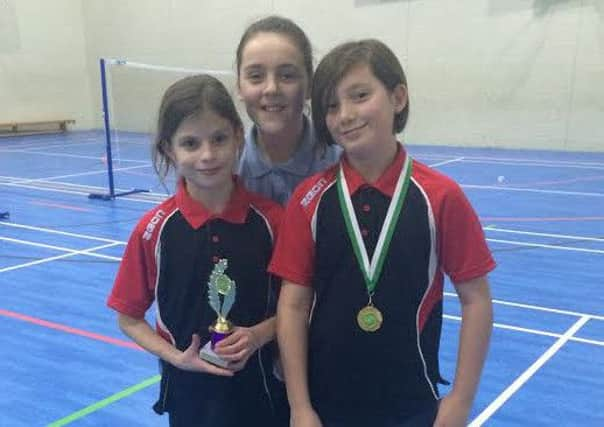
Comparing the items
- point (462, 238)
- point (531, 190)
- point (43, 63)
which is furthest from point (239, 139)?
point (43, 63)

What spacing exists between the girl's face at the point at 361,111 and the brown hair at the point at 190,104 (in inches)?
12.5

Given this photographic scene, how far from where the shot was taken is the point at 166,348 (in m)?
1.75

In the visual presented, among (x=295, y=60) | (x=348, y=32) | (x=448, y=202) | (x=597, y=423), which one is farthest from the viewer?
(x=348, y=32)

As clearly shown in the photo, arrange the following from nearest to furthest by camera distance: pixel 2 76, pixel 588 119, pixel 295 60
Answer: pixel 295 60, pixel 588 119, pixel 2 76

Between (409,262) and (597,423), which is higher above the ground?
(409,262)

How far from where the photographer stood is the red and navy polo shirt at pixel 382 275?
5.15 feet

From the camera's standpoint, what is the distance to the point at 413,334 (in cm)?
162

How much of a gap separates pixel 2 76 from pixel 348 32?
29.7ft

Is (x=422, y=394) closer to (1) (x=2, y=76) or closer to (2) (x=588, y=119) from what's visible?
(2) (x=588, y=119)

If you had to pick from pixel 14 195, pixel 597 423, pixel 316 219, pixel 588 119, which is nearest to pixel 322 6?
pixel 588 119

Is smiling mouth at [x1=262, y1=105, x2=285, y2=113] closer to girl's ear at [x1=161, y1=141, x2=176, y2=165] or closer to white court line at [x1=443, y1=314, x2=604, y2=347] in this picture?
girl's ear at [x1=161, y1=141, x2=176, y2=165]

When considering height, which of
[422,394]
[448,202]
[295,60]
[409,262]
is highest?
[295,60]

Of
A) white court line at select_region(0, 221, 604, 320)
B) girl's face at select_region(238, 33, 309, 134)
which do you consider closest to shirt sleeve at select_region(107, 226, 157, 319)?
girl's face at select_region(238, 33, 309, 134)

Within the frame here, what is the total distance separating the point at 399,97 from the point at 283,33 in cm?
39
